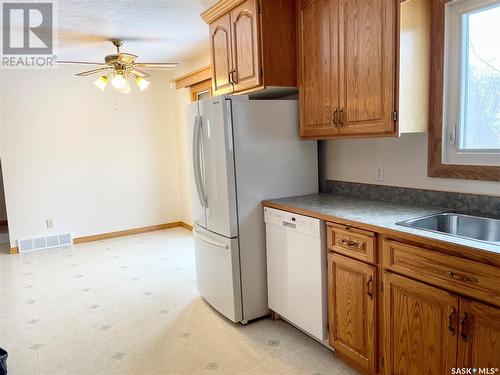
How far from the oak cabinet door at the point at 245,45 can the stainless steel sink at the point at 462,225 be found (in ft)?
4.69

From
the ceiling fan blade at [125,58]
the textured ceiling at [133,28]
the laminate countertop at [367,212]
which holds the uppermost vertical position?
the textured ceiling at [133,28]

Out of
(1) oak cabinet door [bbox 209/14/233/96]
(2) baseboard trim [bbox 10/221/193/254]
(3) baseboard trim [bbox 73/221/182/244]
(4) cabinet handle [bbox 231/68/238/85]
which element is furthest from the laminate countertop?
(3) baseboard trim [bbox 73/221/182/244]

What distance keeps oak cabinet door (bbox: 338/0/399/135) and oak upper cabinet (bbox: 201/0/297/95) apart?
49cm

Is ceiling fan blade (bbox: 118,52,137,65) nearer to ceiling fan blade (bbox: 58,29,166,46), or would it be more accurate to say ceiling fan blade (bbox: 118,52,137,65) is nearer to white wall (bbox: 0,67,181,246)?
ceiling fan blade (bbox: 58,29,166,46)

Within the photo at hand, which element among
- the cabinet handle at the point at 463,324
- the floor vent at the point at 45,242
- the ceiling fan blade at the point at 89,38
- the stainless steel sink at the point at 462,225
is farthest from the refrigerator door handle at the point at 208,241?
the floor vent at the point at 45,242

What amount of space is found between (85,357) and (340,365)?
1.61 m

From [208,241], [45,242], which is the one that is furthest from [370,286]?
[45,242]

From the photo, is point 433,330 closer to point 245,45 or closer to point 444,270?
point 444,270

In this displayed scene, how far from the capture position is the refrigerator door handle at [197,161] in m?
2.96

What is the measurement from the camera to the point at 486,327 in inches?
60.4

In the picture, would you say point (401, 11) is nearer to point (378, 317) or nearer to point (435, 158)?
point (435, 158)

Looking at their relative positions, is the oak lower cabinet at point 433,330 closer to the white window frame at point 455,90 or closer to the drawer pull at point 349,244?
the drawer pull at point 349,244

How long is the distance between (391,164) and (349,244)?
78cm

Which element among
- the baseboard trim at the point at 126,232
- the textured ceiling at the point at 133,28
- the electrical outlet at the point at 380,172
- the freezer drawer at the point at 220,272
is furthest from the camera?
the baseboard trim at the point at 126,232
